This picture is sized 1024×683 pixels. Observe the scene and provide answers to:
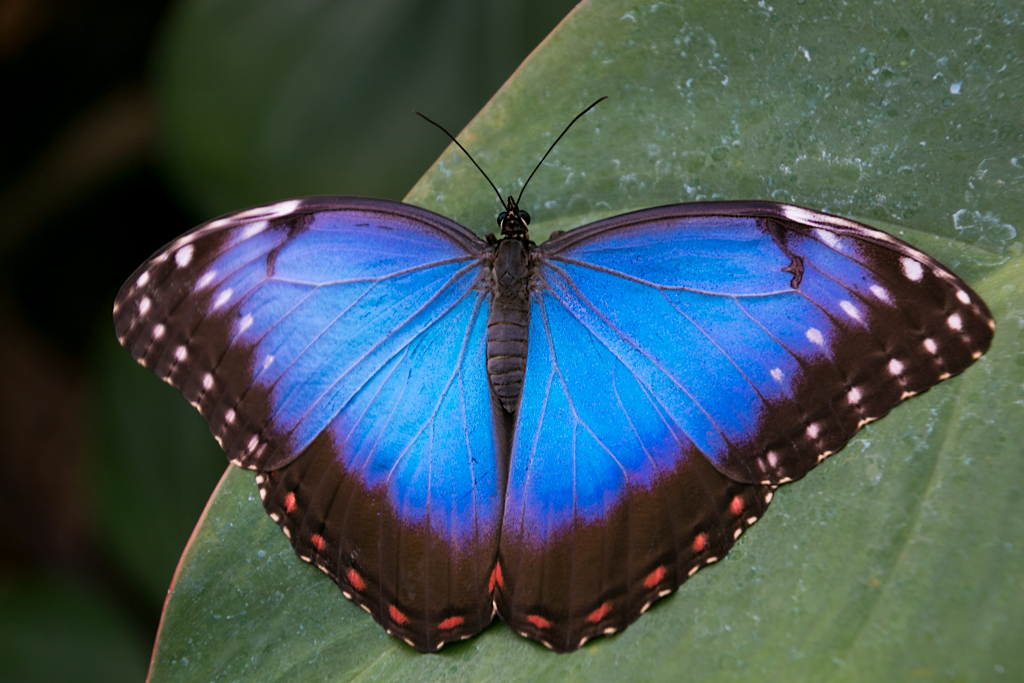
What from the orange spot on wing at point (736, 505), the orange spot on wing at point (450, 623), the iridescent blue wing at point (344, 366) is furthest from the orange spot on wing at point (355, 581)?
the orange spot on wing at point (736, 505)

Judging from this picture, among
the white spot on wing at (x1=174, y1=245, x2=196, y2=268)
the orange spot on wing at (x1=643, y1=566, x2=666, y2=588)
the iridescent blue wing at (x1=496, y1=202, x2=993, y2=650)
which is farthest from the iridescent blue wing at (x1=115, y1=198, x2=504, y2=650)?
the orange spot on wing at (x1=643, y1=566, x2=666, y2=588)

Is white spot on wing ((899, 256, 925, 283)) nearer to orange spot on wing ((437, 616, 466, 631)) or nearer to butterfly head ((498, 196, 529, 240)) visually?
butterfly head ((498, 196, 529, 240))

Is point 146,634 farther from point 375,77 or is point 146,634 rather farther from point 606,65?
point 606,65

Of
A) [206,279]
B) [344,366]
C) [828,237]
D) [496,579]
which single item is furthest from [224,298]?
[828,237]

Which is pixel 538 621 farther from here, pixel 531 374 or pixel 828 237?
pixel 828 237

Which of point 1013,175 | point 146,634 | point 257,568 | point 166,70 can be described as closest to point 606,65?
point 1013,175

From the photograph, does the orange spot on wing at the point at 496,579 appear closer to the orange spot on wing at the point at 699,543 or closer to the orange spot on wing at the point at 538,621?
the orange spot on wing at the point at 538,621
